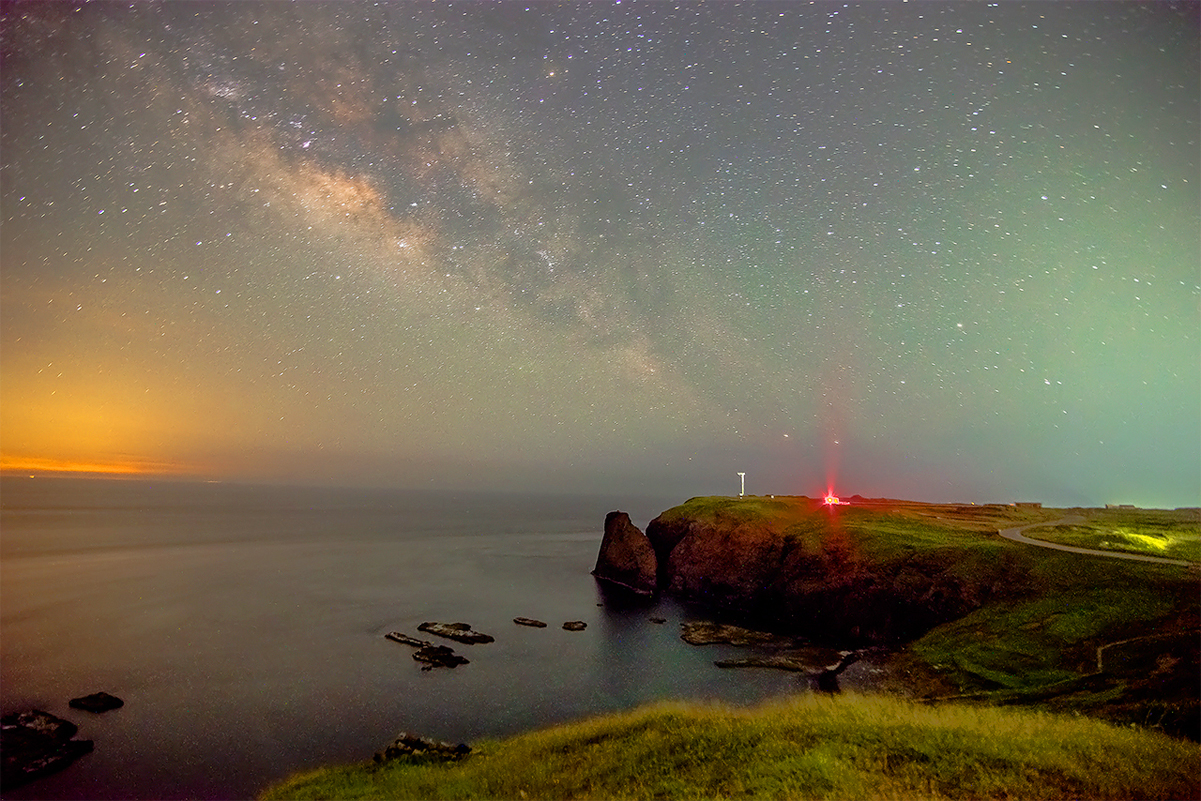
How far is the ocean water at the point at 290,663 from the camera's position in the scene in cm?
2636

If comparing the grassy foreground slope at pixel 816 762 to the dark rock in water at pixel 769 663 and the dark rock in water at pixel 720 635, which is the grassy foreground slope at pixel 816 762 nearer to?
the dark rock in water at pixel 769 663

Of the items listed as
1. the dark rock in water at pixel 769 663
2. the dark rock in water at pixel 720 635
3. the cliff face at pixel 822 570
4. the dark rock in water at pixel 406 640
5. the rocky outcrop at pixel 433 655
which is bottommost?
the dark rock in water at pixel 406 640

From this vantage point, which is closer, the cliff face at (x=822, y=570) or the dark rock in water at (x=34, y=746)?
the dark rock in water at (x=34, y=746)

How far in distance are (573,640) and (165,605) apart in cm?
4692

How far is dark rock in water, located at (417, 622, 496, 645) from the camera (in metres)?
46.2

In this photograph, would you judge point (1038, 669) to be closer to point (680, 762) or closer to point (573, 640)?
point (680, 762)

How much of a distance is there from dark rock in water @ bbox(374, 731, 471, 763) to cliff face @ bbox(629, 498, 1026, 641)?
32.3 meters

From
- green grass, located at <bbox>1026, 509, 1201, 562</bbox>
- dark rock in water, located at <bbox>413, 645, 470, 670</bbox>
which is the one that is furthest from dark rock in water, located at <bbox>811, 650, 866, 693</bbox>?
dark rock in water, located at <bbox>413, 645, 470, 670</bbox>

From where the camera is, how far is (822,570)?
49281 millimetres

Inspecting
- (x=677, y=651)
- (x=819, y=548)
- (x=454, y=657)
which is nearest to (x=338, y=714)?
(x=454, y=657)

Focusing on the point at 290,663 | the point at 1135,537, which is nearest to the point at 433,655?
the point at 290,663

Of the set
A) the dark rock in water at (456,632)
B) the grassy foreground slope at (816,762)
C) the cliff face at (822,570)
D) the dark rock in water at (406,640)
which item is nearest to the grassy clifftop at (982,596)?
the cliff face at (822,570)

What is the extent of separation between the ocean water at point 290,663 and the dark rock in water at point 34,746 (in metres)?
0.76

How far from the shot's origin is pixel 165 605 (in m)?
59.1
